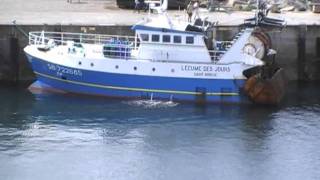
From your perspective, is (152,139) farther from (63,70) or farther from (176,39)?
(63,70)

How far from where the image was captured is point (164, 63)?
105 feet

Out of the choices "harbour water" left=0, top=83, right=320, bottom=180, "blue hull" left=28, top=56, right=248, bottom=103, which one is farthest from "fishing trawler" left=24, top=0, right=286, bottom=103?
"harbour water" left=0, top=83, right=320, bottom=180

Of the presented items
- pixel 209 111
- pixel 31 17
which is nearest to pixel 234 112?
pixel 209 111

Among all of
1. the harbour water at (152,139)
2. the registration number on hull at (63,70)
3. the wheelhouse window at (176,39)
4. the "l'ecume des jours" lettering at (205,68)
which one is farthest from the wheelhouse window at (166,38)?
the registration number on hull at (63,70)

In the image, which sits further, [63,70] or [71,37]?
[71,37]

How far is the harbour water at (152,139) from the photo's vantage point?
80.1 feet

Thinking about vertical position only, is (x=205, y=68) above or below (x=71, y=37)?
below

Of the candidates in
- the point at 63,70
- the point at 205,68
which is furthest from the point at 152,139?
the point at 63,70

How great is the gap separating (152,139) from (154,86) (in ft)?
16.9

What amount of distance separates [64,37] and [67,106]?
4712mm

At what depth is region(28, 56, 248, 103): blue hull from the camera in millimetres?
32438

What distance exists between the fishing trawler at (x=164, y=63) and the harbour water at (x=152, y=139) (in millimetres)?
565

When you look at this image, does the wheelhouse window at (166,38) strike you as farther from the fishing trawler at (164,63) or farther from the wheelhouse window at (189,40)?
the wheelhouse window at (189,40)

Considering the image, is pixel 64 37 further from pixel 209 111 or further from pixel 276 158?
pixel 276 158
